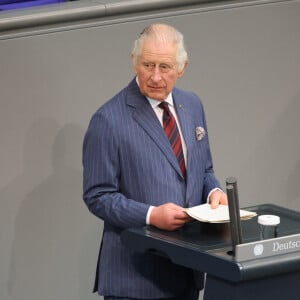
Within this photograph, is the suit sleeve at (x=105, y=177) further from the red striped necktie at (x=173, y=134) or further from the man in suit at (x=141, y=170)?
the red striped necktie at (x=173, y=134)

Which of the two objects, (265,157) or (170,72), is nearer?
(170,72)

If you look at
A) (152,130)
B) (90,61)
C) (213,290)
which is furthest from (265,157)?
(213,290)

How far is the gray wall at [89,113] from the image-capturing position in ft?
12.9

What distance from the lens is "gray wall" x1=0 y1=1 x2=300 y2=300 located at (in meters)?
3.94

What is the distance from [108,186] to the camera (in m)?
3.09

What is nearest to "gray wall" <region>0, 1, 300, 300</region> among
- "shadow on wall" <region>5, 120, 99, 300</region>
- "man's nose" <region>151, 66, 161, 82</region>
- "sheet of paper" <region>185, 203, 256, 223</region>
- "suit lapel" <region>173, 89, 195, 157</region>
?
"shadow on wall" <region>5, 120, 99, 300</region>

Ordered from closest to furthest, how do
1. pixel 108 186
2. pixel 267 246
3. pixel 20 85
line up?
pixel 267 246 < pixel 108 186 < pixel 20 85

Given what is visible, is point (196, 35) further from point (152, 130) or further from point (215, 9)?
point (152, 130)

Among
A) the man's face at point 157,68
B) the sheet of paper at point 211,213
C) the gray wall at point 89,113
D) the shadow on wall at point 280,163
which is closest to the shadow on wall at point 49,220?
the gray wall at point 89,113

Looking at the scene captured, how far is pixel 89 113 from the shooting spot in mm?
4062

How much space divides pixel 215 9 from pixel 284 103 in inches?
22.3

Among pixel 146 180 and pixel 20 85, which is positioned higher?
pixel 20 85

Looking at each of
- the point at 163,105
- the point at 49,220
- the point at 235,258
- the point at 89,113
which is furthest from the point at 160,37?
the point at 49,220

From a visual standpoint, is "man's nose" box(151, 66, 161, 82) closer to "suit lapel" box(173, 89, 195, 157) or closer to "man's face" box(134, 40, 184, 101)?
"man's face" box(134, 40, 184, 101)
